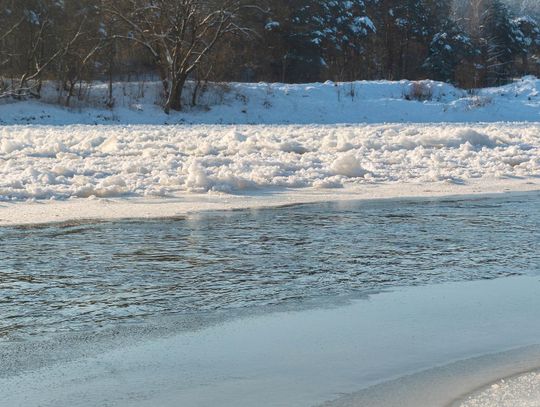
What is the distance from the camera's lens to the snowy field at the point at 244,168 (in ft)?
39.9

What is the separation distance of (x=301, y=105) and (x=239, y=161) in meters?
22.0

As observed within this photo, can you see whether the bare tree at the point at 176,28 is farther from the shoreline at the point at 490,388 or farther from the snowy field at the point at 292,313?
the shoreline at the point at 490,388

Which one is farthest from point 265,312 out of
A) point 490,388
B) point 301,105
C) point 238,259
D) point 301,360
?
point 301,105

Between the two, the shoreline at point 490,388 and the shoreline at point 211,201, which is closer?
the shoreline at point 490,388

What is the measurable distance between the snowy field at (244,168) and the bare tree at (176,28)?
50.5 ft

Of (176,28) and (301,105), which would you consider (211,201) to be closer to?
(301,105)

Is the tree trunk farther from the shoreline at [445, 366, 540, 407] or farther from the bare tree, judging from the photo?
the shoreline at [445, 366, 540, 407]

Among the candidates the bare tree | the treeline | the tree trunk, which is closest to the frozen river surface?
the tree trunk

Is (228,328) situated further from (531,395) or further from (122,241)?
(122,241)

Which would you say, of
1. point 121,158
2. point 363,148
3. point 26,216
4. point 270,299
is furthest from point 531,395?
point 363,148

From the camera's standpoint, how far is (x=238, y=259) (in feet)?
25.5

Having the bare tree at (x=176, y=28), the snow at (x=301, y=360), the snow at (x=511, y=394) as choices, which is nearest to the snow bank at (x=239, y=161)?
the snow at (x=301, y=360)

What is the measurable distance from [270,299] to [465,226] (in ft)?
13.3

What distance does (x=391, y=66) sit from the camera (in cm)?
5297
